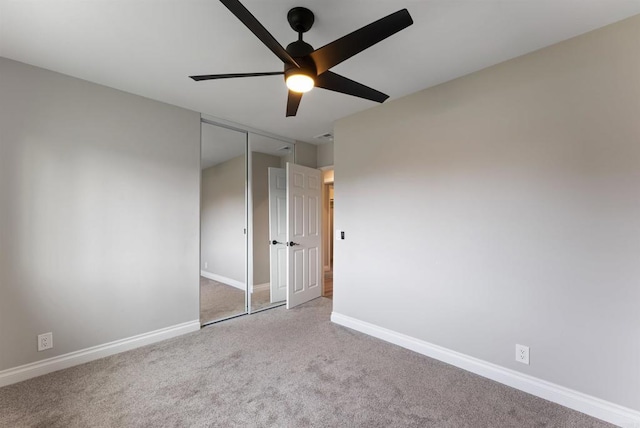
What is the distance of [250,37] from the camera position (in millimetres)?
1896

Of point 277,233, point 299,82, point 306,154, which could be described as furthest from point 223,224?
point 299,82

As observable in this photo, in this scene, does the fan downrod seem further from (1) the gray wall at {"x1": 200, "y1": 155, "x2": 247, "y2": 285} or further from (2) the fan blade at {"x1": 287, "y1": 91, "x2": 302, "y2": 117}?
(1) the gray wall at {"x1": 200, "y1": 155, "x2": 247, "y2": 285}

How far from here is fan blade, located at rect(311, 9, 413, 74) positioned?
1230mm

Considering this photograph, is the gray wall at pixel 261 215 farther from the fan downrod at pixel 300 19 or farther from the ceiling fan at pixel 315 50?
the fan downrod at pixel 300 19

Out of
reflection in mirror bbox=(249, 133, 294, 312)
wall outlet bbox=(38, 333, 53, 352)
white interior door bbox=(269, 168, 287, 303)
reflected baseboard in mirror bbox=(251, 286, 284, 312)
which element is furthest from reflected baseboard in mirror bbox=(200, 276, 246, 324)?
wall outlet bbox=(38, 333, 53, 352)

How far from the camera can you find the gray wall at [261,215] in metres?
4.30

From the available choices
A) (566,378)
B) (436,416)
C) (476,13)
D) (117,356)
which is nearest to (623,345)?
(566,378)

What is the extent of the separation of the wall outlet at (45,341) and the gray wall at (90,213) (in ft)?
0.11

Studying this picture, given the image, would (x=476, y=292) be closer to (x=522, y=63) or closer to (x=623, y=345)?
(x=623, y=345)

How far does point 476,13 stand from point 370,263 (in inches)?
90.5

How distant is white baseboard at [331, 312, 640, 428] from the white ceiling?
2.44 metres

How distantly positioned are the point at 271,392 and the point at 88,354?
1.76 meters

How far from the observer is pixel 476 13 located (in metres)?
1.68

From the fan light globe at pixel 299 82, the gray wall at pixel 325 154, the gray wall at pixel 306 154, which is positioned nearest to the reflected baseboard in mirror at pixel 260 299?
the gray wall at pixel 306 154
